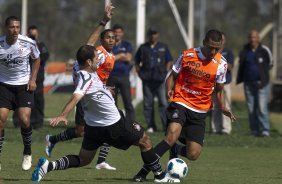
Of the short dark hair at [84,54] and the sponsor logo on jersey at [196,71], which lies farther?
the sponsor logo on jersey at [196,71]

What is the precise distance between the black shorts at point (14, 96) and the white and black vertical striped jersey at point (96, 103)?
204 centimetres

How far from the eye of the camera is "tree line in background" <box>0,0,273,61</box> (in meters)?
63.1

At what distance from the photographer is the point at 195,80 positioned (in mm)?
12656

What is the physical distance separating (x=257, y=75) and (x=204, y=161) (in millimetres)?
5200

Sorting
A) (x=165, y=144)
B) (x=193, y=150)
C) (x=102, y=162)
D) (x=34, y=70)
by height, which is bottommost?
(x=102, y=162)

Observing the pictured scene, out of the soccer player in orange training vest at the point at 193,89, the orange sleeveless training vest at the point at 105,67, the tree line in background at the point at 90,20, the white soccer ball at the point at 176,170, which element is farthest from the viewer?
the tree line in background at the point at 90,20

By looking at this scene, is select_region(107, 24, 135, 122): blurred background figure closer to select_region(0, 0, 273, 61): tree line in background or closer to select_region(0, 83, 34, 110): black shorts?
select_region(0, 83, 34, 110): black shorts

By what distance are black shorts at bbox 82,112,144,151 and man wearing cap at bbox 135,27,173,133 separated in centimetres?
878

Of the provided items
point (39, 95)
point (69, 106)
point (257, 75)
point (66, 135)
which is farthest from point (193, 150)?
point (39, 95)

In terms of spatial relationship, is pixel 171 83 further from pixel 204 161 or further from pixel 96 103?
pixel 204 161

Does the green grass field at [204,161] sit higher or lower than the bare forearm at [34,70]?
lower

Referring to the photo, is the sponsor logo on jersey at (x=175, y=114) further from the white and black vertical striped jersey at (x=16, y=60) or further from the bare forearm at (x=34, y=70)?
the white and black vertical striped jersey at (x=16, y=60)

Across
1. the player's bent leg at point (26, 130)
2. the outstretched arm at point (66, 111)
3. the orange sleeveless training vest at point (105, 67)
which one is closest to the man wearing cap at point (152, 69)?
the orange sleeveless training vest at point (105, 67)

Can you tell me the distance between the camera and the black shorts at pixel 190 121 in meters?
12.6
